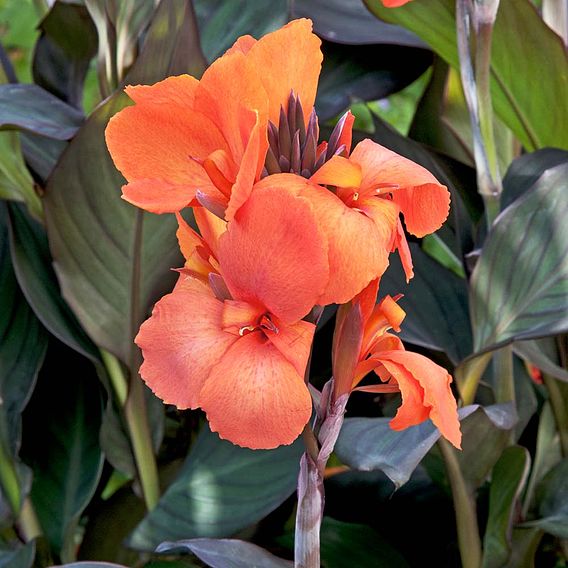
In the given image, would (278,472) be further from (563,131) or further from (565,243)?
(563,131)

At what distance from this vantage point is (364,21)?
1.11 meters

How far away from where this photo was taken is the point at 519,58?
3.26ft

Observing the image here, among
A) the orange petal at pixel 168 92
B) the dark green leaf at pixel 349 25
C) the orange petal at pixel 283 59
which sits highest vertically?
the orange petal at pixel 283 59

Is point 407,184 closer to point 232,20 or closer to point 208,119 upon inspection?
point 208,119

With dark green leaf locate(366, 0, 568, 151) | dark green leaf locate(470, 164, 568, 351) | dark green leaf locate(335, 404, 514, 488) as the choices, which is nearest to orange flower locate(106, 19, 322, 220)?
dark green leaf locate(335, 404, 514, 488)

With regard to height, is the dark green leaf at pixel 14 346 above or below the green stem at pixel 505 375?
below

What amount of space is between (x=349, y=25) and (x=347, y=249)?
74cm

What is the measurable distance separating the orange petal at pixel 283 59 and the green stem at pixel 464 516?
506 millimetres

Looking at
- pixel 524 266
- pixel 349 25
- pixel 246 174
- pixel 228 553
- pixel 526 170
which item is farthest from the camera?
pixel 349 25

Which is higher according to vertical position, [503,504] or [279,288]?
[279,288]

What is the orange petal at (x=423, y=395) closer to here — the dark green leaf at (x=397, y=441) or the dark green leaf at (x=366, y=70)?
the dark green leaf at (x=397, y=441)

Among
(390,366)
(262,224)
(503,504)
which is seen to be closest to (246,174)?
(262,224)

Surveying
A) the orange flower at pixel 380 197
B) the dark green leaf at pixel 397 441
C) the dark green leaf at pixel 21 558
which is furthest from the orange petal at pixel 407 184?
the dark green leaf at pixel 21 558

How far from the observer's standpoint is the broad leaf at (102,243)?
0.83m
